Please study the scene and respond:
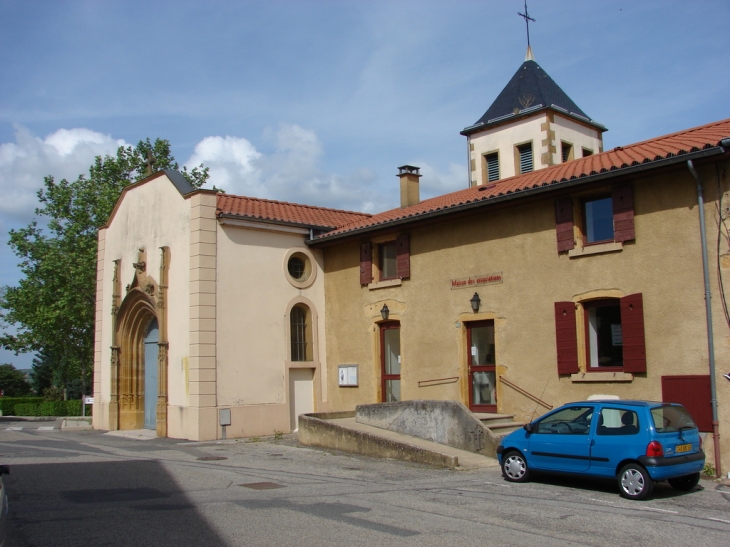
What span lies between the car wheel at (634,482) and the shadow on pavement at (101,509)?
219 inches

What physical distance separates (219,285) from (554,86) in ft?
47.5

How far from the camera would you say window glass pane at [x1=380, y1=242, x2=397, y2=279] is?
19.3 metres

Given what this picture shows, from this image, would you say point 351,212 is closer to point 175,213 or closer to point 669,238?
point 175,213

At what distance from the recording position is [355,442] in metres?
15.3

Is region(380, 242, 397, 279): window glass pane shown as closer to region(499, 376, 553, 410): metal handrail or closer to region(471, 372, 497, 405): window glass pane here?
region(471, 372, 497, 405): window glass pane

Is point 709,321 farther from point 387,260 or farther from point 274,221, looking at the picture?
point 274,221

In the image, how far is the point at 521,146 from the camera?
2475 centimetres

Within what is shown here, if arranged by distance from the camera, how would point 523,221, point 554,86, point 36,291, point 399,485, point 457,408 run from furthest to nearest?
point 36,291 → point 554,86 → point 523,221 → point 457,408 → point 399,485

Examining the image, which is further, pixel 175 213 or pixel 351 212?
pixel 351 212

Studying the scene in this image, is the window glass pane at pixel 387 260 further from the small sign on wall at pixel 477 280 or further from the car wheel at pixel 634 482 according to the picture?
the car wheel at pixel 634 482

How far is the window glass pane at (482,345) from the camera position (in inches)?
646

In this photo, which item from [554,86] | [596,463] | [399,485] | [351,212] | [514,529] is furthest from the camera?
[554,86]

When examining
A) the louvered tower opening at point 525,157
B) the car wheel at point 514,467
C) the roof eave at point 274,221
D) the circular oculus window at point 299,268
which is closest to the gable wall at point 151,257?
the roof eave at point 274,221

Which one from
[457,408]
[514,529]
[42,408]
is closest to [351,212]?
[457,408]
